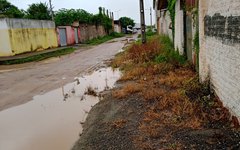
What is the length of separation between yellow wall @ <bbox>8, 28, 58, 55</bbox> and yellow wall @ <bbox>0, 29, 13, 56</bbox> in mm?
252

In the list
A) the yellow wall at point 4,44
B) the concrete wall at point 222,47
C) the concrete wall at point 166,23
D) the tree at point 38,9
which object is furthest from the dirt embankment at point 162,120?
the tree at point 38,9

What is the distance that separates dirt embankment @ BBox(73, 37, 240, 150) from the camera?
176 inches

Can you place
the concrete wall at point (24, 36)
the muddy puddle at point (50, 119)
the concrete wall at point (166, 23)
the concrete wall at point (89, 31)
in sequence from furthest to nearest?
1. the concrete wall at point (89, 31)
2. the concrete wall at point (24, 36)
3. the concrete wall at point (166, 23)
4. the muddy puddle at point (50, 119)

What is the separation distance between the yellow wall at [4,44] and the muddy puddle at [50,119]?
11.8 metres

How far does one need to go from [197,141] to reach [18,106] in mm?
5236

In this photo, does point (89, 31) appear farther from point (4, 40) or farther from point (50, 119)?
point (50, 119)

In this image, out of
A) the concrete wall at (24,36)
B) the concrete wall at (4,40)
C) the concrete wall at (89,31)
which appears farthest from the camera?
the concrete wall at (89,31)

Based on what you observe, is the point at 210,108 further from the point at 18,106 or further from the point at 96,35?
the point at 96,35

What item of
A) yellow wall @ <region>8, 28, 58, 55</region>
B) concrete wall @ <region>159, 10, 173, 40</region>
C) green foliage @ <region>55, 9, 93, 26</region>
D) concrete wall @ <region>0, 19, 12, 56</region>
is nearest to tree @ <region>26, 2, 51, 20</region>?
green foliage @ <region>55, 9, 93, 26</region>

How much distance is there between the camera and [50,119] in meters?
6.72

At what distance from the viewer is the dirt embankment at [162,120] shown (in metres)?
4.48

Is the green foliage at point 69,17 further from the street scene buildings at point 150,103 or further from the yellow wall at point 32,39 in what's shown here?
the street scene buildings at point 150,103

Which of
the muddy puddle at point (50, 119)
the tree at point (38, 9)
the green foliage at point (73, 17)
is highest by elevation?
the tree at point (38, 9)

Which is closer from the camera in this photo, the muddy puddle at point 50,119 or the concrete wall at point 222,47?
the concrete wall at point 222,47
